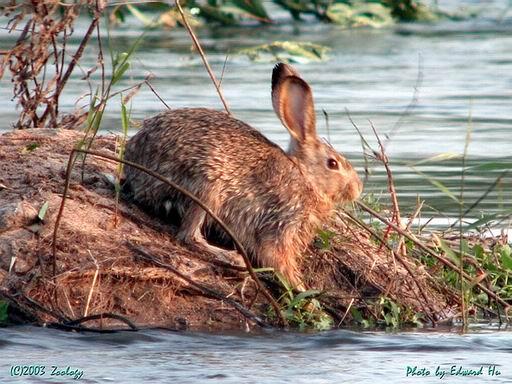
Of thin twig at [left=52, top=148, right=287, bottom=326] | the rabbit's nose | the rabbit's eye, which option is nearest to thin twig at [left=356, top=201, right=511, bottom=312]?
the rabbit's nose

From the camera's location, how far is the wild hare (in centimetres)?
655

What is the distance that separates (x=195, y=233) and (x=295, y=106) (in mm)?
878

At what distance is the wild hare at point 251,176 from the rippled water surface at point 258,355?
56 cm

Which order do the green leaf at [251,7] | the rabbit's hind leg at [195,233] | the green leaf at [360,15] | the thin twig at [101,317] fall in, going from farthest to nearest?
the green leaf at [360,15] < the green leaf at [251,7] < the rabbit's hind leg at [195,233] < the thin twig at [101,317]

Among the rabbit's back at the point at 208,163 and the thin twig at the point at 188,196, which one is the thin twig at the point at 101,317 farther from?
the rabbit's back at the point at 208,163

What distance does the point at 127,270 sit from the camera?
250 inches

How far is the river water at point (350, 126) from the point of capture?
5.74 metres

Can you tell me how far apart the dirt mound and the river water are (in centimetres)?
20

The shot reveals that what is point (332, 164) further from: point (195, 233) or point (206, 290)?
point (206, 290)

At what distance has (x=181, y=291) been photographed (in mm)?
6449

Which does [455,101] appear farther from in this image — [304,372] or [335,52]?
[304,372]

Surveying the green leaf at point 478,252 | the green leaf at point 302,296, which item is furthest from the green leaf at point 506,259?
the green leaf at point 302,296

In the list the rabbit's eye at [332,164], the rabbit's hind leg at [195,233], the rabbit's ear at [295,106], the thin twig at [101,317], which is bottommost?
the thin twig at [101,317]

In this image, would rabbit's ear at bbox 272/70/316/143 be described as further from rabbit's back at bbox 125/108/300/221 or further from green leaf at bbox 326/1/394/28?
green leaf at bbox 326/1/394/28
